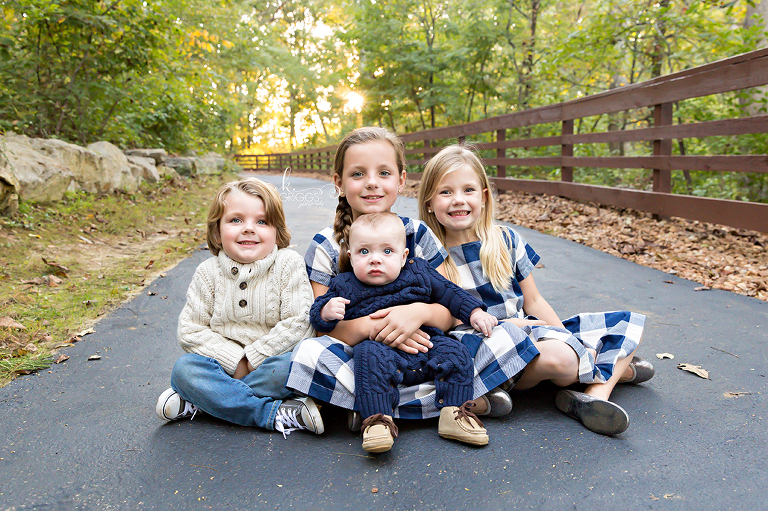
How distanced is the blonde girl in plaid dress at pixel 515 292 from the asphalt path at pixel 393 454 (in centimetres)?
18

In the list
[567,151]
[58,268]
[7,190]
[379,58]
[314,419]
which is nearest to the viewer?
[314,419]

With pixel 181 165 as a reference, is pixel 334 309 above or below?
below

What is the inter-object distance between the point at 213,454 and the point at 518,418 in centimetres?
132

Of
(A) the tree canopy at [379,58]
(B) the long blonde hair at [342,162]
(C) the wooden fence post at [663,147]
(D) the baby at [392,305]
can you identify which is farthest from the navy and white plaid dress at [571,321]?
(C) the wooden fence post at [663,147]

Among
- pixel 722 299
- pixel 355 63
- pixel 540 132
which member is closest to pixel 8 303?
pixel 722 299

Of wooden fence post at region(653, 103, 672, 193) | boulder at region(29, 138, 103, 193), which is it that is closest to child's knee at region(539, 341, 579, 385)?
wooden fence post at region(653, 103, 672, 193)

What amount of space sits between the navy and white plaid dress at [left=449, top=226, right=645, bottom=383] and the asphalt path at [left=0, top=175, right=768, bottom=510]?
0.24 metres

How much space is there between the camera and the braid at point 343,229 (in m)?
2.72

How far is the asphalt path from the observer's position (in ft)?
6.27

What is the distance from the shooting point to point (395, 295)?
257cm

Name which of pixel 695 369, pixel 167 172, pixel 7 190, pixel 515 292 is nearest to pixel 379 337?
pixel 515 292

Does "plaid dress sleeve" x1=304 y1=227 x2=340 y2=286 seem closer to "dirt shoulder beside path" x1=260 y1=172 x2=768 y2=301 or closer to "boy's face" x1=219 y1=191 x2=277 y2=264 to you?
"boy's face" x1=219 y1=191 x2=277 y2=264

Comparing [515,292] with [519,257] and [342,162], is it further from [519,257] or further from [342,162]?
[342,162]

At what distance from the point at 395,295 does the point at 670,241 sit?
4656mm
